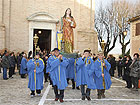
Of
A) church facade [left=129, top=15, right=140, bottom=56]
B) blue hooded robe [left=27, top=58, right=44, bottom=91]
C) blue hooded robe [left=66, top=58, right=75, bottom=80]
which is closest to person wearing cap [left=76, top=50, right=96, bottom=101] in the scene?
blue hooded robe [left=27, top=58, right=44, bottom=91]

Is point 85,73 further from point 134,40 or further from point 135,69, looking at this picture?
point 134,40

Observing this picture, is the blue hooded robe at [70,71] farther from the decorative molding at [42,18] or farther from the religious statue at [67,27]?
the decorative molding at [42,18]

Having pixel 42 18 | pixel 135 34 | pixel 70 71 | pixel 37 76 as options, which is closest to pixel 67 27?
pixel 70 71

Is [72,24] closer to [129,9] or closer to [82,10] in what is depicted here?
[82,10]

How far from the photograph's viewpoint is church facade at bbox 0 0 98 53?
2022cm

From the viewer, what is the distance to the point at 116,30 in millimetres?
31469

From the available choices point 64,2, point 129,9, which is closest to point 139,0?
point 129,9

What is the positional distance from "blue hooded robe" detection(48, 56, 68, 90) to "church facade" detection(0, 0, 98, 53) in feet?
46.0

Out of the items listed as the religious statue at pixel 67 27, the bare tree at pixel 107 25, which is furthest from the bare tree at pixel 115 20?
the religious statue at pixel 67 27

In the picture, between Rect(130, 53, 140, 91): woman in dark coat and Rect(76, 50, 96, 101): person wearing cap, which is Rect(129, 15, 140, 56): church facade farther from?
Rect(76, 50, 96, 101): person wearing cap

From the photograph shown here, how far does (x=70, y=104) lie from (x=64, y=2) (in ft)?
56.0

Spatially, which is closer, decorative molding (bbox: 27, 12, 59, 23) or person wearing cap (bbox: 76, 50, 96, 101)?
person wearing cap (bbox: 76, 50, 96, 101)

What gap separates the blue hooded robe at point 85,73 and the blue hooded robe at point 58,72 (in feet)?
1.92

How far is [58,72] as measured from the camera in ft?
22.5
